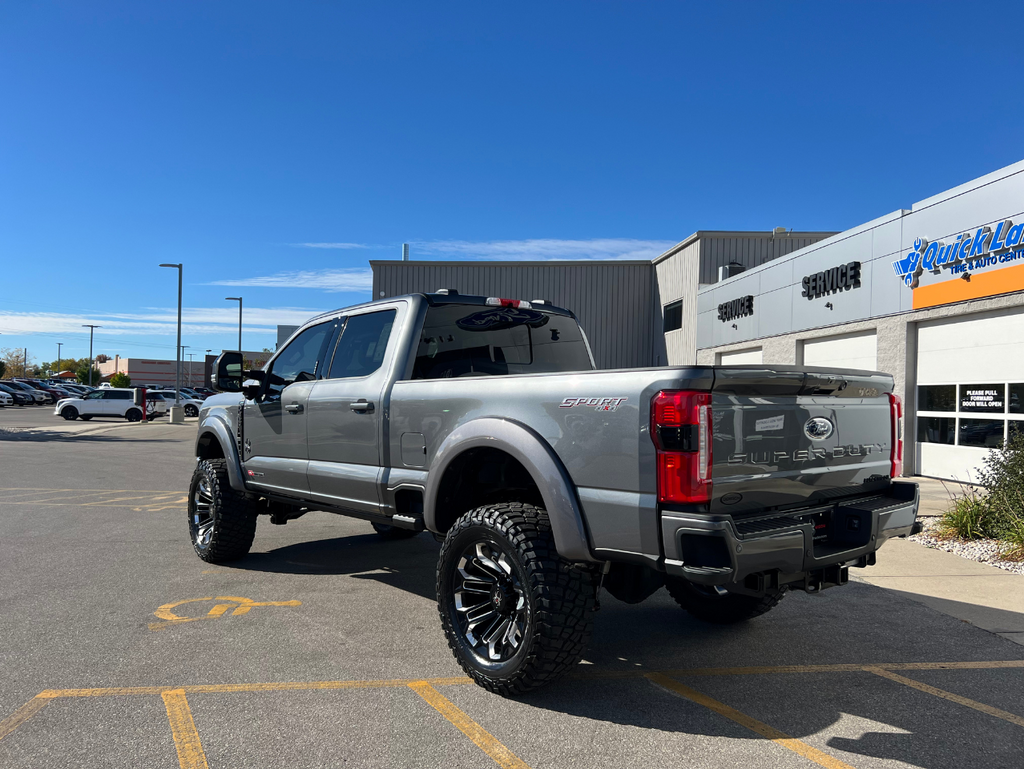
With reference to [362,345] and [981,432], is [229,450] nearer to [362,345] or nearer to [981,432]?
[362,345]

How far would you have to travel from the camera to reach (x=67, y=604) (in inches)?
206

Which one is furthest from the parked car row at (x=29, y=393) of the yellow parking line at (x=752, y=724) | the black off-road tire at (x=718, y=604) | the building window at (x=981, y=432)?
the yellow parking line at (x=752, y=724)

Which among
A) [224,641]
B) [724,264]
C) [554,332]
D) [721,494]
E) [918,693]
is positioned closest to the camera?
[721,494]

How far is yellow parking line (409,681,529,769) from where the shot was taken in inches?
123

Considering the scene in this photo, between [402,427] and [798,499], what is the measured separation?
7.46ft

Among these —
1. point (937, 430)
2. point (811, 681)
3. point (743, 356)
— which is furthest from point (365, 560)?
point (743, 356)

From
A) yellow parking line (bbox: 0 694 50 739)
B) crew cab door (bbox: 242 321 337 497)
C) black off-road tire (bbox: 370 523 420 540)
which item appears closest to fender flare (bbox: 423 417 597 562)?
crew cab door (bbox: 242 321 337 497)

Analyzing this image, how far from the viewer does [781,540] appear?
3.21 meters

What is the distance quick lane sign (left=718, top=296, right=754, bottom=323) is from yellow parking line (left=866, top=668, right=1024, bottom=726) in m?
17.0

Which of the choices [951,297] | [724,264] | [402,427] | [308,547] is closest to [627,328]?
[724,264]

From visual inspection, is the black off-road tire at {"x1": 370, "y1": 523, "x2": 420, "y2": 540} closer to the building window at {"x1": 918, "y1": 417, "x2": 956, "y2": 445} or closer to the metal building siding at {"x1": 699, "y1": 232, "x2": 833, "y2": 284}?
the building window at {"x1": 918, "y1": 417, "x2": 956, "y2": 445}

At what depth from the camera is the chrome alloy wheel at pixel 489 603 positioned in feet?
12.3

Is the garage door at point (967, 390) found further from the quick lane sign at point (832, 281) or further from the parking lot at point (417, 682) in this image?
the parking lot at point (417, 682)

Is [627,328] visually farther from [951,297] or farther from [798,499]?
[798,499]
